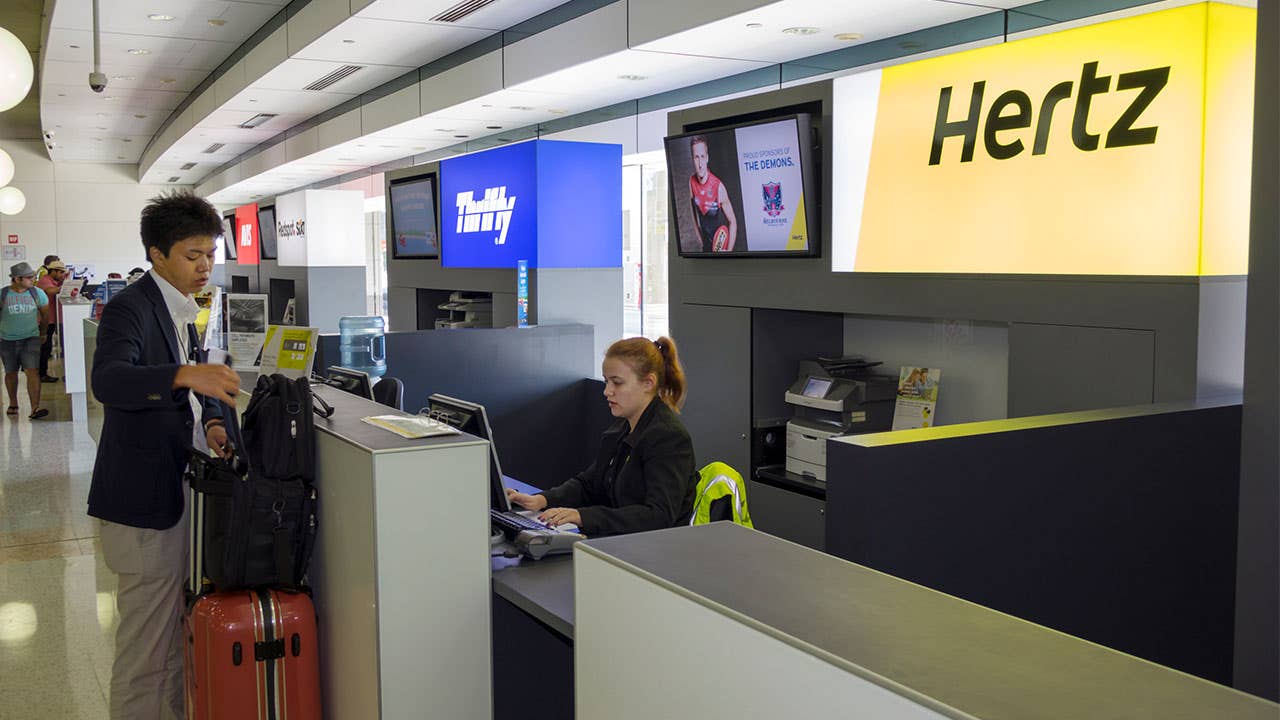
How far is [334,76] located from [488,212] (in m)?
3.91

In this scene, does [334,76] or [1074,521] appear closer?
[1074,521]

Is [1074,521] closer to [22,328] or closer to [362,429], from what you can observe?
[362,429]

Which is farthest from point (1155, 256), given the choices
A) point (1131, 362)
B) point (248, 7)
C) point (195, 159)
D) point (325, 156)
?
point (195, 159)

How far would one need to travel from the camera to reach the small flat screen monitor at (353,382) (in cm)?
372

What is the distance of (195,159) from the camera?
1856 centimetres

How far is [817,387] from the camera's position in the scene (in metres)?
4.66

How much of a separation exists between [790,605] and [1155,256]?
2475 mm

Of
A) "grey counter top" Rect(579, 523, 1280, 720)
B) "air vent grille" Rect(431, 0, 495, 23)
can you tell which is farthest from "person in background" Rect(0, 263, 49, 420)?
"grey counter top" Rect(579, 523, 1280, 720)

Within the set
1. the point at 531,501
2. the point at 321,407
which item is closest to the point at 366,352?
the point at 531,501

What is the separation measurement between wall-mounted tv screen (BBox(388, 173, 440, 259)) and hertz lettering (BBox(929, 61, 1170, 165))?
5181 mm

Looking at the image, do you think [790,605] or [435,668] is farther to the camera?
[435,668]

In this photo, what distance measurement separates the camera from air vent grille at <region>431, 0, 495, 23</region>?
24.5 feet

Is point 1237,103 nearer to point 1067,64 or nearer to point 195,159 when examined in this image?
point 1067,64

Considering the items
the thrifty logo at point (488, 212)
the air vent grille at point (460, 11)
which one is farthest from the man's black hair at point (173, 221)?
the air vent grille at point (460, 11)
